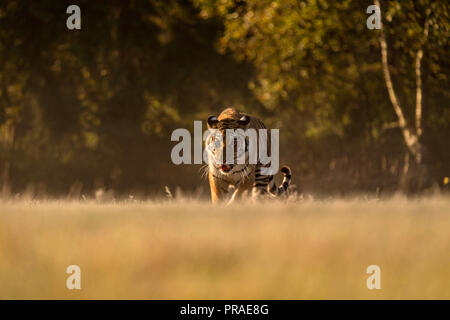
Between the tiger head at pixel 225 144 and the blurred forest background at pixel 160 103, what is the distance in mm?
7861

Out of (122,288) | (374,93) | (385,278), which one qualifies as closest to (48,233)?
(122,288)

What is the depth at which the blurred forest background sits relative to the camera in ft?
61.4

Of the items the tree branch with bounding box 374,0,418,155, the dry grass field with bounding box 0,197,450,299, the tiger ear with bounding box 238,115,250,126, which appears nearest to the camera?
the dry grass field with bounding box 0,197,450,299

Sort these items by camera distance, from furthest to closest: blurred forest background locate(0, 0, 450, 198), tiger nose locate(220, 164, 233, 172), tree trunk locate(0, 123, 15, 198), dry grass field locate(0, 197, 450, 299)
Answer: tree trunk locate(0, 123, 15, 198), blurred forest background locate(0, 0, 450, 198), tiger nose locate(220, 164, 233, 172), dry grass field locate(0, 197, 450, 299)

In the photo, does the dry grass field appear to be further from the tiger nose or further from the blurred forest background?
the blurred forest background

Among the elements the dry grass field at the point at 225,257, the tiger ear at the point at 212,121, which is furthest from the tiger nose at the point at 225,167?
the dry grass field at the point at 225,257

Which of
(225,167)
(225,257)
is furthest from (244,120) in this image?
(225,257)

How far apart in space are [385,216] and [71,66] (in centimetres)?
1881

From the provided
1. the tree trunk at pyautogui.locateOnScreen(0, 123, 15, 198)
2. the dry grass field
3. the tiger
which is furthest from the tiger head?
the tree trunk at pyautogui.locateOnScreen(0, 123, 15, 198)

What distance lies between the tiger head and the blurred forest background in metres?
7.86

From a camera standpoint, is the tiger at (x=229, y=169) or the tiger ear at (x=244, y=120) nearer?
the tiger at (x=229, y=169)

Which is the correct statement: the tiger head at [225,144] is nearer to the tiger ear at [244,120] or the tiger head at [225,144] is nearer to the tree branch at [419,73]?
the tiger ear at [244,120]

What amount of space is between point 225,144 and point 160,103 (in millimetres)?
12494

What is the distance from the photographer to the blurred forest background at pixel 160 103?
18719 millimetres
